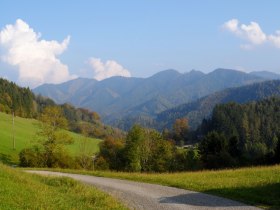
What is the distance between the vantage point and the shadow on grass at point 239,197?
23.3m

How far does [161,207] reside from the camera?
72.9 ft

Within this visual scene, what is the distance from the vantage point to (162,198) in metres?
24.9

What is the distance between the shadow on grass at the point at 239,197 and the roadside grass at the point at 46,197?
4.19 m

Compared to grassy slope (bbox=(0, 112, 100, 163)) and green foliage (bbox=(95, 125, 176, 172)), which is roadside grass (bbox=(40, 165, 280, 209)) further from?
grassy slope (bbox=(0, 112, 100, 163))

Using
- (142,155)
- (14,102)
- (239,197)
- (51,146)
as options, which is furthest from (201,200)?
(14,102)

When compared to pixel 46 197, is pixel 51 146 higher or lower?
higher

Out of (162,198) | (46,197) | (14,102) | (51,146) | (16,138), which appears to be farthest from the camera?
(14,102)

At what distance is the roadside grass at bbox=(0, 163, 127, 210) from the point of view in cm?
1842

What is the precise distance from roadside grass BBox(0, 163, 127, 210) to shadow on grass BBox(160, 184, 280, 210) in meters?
4.19

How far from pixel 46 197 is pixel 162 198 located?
7095mm

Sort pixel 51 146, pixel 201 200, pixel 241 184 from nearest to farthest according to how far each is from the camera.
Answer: pixel 201 200, pixel 241 184, pixel 51 146

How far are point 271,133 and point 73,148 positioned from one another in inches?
3641

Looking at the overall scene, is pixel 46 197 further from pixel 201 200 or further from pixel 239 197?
pixel 239 197

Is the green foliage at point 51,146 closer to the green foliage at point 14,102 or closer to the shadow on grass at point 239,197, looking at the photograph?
the shadow on grass at point 239,197
